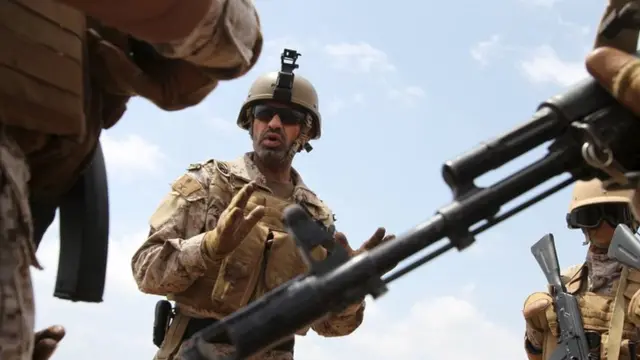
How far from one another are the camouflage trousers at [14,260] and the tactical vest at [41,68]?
84 mm

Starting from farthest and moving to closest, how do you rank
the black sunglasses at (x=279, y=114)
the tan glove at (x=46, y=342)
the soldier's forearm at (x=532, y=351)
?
the soldier's forearm at (x=532, y=351) < the black sunglasses at (x=279, y=114) < the tan glove at (x=46, y=342)

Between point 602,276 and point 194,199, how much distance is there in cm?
347

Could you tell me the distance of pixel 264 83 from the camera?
18.1ft

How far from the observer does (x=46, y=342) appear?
229 centimetres

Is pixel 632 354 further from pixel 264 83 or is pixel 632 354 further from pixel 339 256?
pixel 339 256

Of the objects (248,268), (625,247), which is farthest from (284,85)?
(625,247)

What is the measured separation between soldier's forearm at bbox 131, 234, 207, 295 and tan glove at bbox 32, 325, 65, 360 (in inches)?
80.5

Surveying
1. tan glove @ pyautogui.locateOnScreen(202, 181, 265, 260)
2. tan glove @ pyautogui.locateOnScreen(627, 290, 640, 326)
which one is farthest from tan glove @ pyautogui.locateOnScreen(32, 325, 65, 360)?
tan glove @ pyautogui.locateOnScreen(627, 290, 640, 326)

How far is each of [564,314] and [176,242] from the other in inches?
130

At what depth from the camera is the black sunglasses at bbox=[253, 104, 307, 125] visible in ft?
17.7

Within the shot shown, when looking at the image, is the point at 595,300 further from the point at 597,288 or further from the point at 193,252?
the point at 193,252

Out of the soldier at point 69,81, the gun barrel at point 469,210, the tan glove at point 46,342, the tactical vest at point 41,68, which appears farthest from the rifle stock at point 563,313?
the tactical vest at point 41,68

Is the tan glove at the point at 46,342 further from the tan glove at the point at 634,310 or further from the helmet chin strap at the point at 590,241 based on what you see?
the helmet chin strap at the point at 590,241

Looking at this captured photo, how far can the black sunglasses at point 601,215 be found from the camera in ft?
21.9
